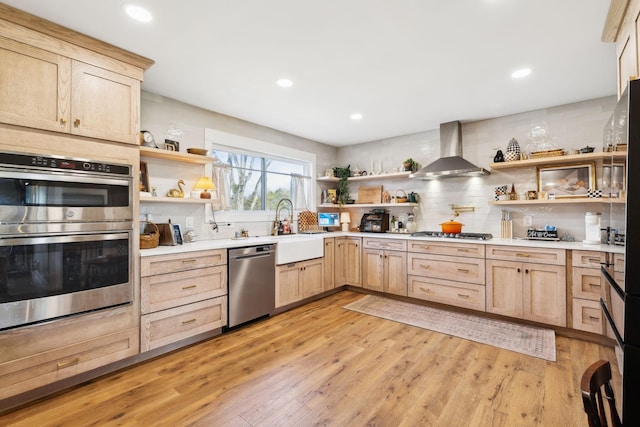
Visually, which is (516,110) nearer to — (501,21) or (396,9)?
(501,21)

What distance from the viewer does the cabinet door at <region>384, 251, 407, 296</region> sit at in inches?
160

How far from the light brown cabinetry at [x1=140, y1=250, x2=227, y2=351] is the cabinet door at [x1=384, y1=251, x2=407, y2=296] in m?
2.31

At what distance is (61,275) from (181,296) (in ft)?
2.96

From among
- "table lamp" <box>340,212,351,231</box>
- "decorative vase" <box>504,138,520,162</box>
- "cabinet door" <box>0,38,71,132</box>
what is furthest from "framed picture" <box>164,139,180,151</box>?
"decorative vase" <box>504,138,520,162</box>

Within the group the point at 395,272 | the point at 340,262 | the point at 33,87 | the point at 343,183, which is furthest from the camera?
the point at 343,183

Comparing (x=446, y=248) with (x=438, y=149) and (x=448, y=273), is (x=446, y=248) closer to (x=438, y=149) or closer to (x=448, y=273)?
(x=448, y=273)

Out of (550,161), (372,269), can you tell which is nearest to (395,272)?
(372,269)

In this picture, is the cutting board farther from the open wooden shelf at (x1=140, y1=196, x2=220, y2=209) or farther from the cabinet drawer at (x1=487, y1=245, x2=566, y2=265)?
the open wooden shelf at (x1=140, y1=196, x2=220, y2=209)

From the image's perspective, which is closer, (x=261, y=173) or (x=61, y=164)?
(x=61, y=164)

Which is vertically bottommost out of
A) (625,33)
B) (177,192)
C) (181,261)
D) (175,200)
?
(181,261)

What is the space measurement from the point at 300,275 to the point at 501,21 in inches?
127

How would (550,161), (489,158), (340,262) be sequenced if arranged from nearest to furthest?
(550,161)
(489,158)
(340,262)

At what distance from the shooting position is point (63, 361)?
6.68ft

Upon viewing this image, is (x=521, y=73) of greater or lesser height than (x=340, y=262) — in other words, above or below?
above
